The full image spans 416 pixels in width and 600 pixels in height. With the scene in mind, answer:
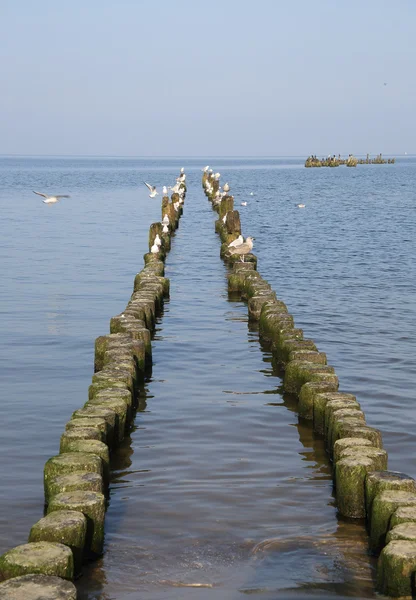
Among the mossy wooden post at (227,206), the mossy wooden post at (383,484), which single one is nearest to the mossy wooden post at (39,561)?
the mossy wooden post at (383,484)

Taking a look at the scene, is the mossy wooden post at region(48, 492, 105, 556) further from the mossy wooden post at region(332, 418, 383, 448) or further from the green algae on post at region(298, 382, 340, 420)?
the green algae on post at region(298, 382, 340, 420)

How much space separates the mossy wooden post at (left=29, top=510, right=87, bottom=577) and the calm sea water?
0.96 ft

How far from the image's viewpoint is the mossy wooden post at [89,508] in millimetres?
5734

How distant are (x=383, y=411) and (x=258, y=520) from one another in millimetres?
3189

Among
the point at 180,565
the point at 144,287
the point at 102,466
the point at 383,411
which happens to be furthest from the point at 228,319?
the point at 180,565

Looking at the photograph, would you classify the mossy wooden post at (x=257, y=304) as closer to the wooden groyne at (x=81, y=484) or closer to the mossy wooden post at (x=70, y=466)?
the wooden groyne at (x=81, y=484)

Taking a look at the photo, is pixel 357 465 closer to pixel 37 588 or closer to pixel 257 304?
pixel 37 588

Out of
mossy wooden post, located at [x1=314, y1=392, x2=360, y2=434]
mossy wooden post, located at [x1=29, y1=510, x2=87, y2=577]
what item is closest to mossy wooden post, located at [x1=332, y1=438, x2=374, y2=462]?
mossy wooden post, located at [x1=314, y1=392, x2=360, y2=434]

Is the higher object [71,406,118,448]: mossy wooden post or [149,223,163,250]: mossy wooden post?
[149,223,163,250]: mossy wooden post

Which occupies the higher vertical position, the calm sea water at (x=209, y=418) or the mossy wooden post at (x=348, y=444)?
the mossy wooden post at (x=348, y=444)

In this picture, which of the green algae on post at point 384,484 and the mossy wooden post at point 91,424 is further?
the mossy wooden post at point 91,424

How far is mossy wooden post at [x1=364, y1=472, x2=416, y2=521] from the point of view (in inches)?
240

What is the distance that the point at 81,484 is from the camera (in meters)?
6.04

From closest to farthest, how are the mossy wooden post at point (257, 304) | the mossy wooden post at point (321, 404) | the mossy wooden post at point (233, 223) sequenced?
1. the mossy wooden post at point (321, 404)
2. the mossy wooden post at point (257, 304)
3. the mossy wooden post at point (233, 223)
